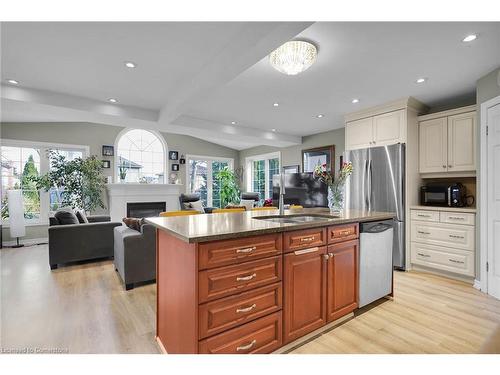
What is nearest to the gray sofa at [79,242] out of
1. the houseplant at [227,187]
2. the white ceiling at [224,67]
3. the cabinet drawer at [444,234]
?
the white ceiling at [224,67]

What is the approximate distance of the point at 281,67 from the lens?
2326mm

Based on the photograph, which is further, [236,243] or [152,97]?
[152,97]

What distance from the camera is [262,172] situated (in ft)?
25.5

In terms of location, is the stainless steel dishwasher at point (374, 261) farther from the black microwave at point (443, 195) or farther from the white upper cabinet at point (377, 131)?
the white upper cabinet at point (377, 131)

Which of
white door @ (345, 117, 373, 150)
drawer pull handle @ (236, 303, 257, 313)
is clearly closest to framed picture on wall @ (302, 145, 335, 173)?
white door @ (345, 117, 373, 150)

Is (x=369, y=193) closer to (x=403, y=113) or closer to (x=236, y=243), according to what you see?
(x=403, y=113)

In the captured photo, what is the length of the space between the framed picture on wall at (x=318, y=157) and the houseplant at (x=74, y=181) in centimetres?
476

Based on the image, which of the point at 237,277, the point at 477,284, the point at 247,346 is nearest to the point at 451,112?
the point at 477,284

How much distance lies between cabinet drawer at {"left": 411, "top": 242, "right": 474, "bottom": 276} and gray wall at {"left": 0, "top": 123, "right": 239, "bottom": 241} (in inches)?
227

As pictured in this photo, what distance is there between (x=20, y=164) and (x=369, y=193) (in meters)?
6.75

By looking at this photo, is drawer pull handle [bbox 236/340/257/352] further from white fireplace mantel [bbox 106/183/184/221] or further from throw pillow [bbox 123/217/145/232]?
white fireplace mantel [bbox 106/183/184/221]

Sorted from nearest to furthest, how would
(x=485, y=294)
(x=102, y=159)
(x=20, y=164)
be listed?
(x=485, y=294), (x=20, y=164), (x=102, y=159)
